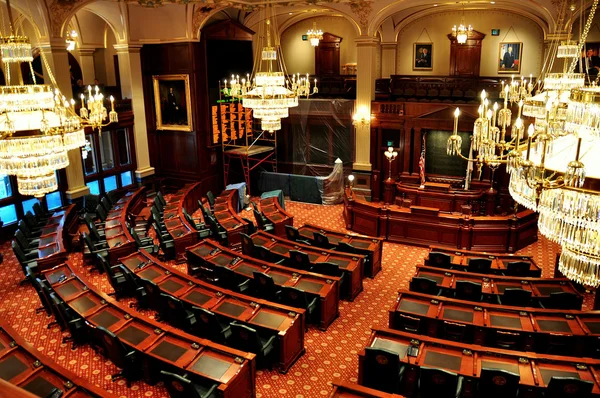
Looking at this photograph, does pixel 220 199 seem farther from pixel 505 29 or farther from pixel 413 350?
pixel 505 29

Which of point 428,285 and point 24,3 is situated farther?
point 24,3

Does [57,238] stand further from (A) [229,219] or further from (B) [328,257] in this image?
(B) [328,257]

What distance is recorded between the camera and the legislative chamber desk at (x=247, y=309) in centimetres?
703

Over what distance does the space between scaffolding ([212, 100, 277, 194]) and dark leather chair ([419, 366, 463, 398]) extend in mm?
11344

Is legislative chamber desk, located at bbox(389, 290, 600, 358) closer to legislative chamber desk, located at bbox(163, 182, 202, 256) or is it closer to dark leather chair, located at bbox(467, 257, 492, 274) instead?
dark leather chair, located at bbox(467, 257, 492, 274)

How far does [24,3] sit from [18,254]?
21.5 ft

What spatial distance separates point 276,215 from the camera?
502 inches

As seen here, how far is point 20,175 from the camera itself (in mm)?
6082

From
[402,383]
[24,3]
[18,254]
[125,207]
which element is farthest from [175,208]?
[402,383]

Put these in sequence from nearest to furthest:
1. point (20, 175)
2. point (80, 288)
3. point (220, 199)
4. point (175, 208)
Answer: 1. point (20, 175)
2. point (80, 288)
3. point (175, 208)
4. point (220, 199)

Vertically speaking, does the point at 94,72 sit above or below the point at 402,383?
above

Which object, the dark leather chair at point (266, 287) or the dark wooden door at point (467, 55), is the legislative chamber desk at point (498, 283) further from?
the dark wooden door at point (467, 55)

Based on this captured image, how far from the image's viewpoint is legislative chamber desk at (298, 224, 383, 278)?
1024cm

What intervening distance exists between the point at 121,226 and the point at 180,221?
4.41 ft
